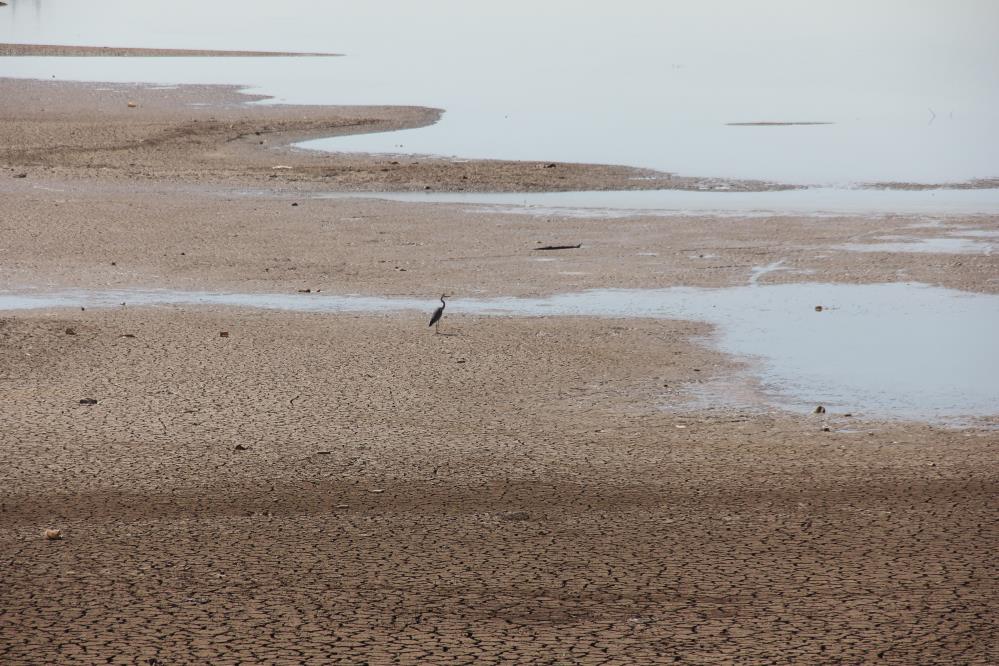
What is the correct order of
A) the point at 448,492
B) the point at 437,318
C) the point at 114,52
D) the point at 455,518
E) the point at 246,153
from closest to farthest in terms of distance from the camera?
the point at 455,518, the point at 448,492, the point at 437,318, the point at 246,153, the point at 114,52

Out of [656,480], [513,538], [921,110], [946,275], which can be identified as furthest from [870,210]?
[921,110]

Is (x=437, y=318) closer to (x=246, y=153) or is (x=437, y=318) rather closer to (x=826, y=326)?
(x=826, y=326)

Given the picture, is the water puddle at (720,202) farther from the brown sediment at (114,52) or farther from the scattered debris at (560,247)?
the brown sediment at (114,52)

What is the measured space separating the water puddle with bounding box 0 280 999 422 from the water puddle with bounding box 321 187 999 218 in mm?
5100

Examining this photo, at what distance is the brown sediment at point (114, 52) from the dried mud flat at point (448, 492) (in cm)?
4602

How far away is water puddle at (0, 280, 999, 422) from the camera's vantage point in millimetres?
9164

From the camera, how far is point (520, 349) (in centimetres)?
1021

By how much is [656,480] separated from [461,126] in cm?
2318

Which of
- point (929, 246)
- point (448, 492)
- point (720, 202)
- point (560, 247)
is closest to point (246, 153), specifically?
point (720, 202)

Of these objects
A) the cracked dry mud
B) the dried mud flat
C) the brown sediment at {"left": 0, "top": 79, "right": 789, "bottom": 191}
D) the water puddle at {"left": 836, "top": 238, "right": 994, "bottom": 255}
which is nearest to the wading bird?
the dried mud flat

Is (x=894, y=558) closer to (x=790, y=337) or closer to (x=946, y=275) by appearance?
(x=790, y=337)

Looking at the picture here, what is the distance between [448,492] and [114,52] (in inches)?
2191

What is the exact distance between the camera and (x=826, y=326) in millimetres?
11289

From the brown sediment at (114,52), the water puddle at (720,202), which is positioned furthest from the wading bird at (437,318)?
the brown sediment at (114,52)
